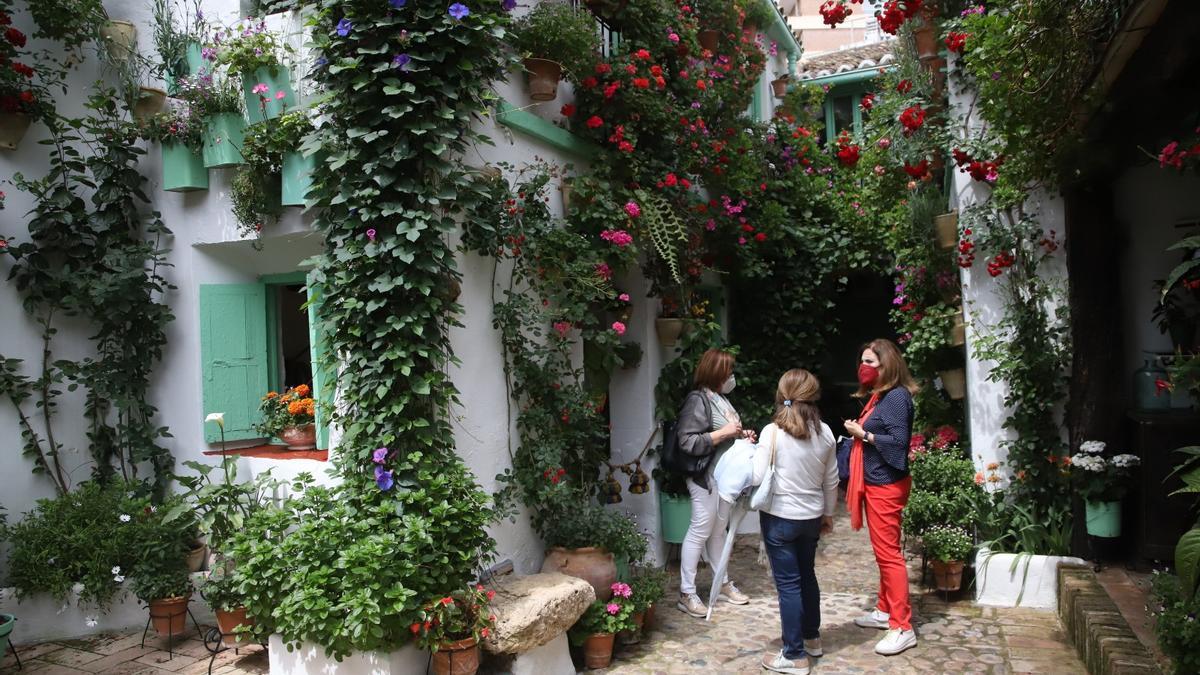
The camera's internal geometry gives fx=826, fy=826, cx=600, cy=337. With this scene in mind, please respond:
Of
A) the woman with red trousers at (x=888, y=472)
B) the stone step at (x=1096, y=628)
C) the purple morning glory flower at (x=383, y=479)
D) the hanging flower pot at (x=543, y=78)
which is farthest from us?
the hanging flower pot at (x=543, y=78)

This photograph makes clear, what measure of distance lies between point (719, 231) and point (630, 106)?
7.48 ft

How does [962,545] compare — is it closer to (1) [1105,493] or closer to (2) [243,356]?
(1) [1105,493]

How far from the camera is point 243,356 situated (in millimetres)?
6266

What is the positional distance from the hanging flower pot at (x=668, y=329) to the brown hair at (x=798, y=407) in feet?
7.38

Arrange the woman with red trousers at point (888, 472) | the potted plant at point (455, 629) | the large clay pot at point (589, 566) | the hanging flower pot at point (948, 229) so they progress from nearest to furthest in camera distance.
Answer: the potted plant at point (455, 629), the woman with red trousers at point (888, 472), the large clay pot at point (589, 566), the hanging flower pot at point (948, 229)

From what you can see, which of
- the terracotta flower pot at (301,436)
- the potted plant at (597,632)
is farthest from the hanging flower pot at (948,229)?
the terracotta flower pot at (301,436)

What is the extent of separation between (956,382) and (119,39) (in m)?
7.49

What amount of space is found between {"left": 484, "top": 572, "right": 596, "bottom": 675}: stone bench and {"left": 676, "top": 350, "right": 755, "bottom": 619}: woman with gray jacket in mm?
1376

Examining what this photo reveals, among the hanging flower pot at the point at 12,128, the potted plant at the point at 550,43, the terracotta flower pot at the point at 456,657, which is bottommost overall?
the terracotta flower pot at the point at 456,657

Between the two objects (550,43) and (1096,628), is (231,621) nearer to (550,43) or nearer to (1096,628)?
(550,43)

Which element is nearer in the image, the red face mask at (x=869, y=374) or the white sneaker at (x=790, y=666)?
the white sneaker at (x=790, y=666)

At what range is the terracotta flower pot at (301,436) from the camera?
600cm

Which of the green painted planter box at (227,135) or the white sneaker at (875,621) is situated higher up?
the green painted planter box at (227,135)

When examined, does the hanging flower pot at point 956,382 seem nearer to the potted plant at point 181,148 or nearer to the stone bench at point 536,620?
the stone bench at point 536,620
